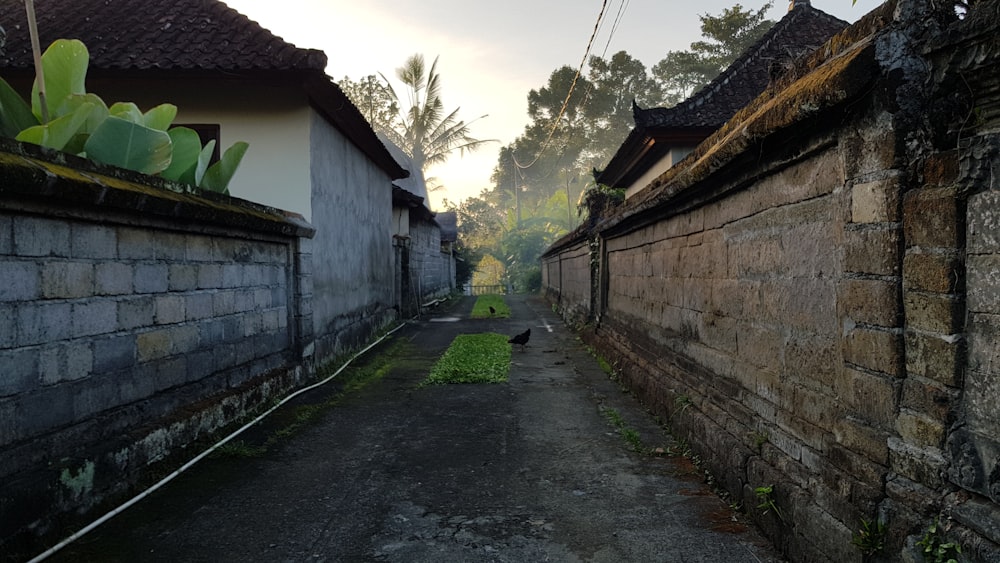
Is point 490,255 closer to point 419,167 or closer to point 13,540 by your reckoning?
point 419,167

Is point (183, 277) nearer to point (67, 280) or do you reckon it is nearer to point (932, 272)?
point (67, 280)

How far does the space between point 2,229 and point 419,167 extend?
105ft

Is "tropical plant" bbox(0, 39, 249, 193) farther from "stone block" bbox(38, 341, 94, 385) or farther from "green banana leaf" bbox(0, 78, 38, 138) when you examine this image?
"stone block" bbox(38, 341, 94, 385)

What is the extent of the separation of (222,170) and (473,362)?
4.74m

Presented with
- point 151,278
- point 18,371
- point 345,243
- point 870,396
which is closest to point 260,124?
point 345,243

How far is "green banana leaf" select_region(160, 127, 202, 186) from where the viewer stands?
17.2ft

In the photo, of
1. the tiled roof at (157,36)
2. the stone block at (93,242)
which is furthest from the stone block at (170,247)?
the tiled roof at (157,36)

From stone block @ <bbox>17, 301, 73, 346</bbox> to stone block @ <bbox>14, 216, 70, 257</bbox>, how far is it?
0.99 ft

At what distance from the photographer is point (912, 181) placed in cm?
232

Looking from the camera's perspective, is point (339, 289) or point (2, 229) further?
point (339, 289)

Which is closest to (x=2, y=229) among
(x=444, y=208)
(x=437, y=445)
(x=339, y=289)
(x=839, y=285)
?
(x=437, y=445)

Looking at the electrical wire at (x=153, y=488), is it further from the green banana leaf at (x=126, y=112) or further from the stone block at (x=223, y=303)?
the green banana leaf at (x=126, y=112)

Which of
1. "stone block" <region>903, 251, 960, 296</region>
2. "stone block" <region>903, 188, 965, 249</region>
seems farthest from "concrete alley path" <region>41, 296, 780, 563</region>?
"stone block" <region>903, 188, 965, 249</region>

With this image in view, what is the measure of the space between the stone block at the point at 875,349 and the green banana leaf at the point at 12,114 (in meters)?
5.46
